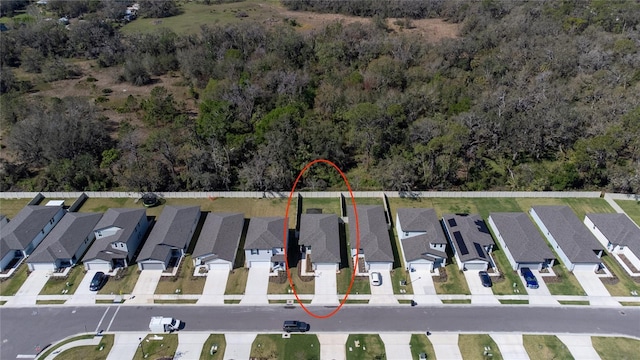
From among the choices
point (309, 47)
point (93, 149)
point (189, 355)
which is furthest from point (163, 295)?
point (309, 47)

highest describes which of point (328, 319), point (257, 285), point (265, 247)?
point (265, 247)

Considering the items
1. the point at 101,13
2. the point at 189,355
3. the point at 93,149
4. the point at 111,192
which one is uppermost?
the point at 101,13

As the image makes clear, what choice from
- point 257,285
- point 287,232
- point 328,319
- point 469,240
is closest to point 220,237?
point 257,285

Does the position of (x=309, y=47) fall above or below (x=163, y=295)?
above

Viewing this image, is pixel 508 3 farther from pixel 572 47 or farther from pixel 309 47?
pixel 309 47

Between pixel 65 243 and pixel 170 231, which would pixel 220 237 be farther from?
pixel 65 243

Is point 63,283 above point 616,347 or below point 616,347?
above

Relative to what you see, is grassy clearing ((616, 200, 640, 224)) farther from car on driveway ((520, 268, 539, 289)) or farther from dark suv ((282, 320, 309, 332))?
dark suv ((282, 320, 309, 332))

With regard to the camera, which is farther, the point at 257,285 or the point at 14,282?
the point at 14,282
